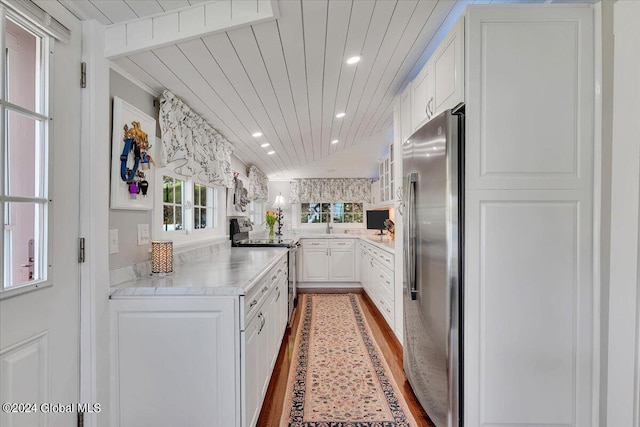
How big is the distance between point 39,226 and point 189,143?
3.72 feet

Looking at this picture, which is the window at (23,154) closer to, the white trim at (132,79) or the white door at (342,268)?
the white trim at (132,79)

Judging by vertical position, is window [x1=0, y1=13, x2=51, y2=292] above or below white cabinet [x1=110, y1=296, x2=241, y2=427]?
above

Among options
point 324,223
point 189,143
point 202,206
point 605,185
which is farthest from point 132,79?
point 324,223

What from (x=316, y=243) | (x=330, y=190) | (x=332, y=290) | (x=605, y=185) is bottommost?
(x=332, y=290)

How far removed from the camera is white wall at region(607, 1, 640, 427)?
3.18 ft

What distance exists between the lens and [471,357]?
1.46m

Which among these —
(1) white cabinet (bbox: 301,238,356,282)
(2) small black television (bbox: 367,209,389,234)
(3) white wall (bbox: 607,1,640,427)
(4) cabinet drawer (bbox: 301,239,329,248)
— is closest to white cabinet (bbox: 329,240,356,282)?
(1) white cabinet (bbox: 301,238,356,282)

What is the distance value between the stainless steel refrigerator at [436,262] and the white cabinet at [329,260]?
322 cm

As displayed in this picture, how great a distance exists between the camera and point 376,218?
559 centimetres

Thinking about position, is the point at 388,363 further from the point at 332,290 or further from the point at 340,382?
the point at 332,290

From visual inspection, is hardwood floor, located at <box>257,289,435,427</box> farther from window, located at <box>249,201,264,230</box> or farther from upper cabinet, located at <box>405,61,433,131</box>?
window, located at <box>249,201,264,230</box>

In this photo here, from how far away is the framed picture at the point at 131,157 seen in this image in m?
1.46

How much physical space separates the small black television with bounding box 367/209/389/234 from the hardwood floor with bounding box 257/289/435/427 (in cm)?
196

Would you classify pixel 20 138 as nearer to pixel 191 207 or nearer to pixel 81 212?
pixel 81 212
